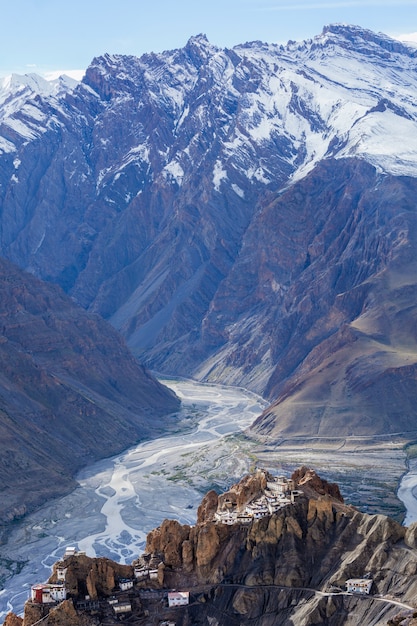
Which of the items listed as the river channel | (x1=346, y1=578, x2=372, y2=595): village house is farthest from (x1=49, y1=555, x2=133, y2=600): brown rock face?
the river channel

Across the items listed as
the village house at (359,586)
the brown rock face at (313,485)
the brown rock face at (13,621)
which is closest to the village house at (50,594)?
the brown rock face at (13,621)

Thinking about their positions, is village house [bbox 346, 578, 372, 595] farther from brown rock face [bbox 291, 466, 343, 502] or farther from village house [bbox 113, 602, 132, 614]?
village house [bbox 113, 602, 132, 614]

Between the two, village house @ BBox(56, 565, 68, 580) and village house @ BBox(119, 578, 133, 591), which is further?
village house @ BBox(56, 565, 68, 580)

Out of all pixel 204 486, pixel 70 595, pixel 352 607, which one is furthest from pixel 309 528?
pixel 204 486

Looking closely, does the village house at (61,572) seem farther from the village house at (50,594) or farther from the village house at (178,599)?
the village house at (178,599)

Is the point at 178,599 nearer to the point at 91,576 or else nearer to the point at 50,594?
the point at 91,576

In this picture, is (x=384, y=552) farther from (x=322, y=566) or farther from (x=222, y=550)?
(x=222, y=550)

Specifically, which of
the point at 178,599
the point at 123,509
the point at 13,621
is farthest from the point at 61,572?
the point at 123,509
